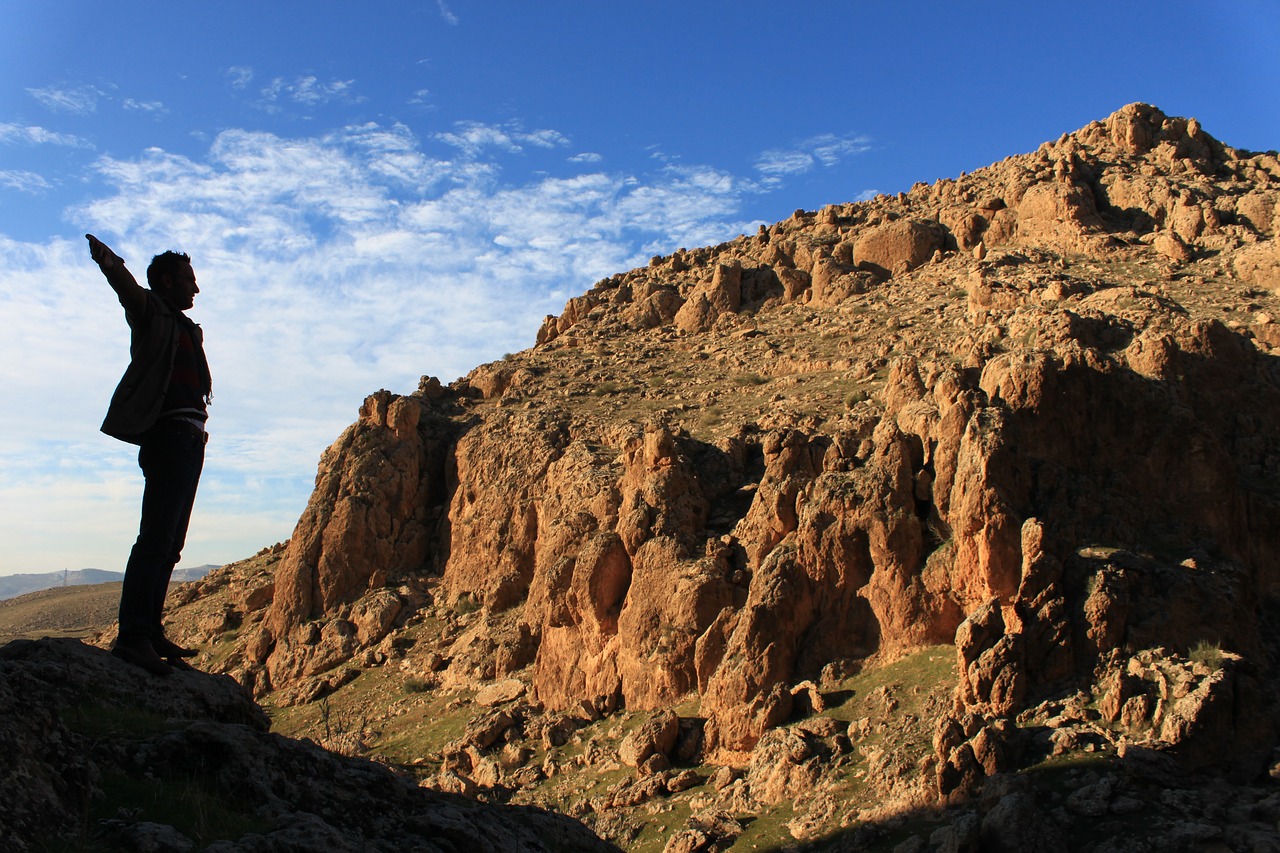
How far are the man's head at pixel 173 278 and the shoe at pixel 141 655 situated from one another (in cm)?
221

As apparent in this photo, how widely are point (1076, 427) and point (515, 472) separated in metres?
16.3

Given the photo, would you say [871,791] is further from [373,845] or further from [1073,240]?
[1073,240]

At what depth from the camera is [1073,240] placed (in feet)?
120

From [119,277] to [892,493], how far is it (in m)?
16.1

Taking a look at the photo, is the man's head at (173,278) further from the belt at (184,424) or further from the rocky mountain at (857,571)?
the rocky mountain at (857,571)

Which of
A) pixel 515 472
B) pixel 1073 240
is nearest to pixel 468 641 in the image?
pixel 515 472

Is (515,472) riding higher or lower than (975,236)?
lower

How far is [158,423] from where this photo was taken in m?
6.52

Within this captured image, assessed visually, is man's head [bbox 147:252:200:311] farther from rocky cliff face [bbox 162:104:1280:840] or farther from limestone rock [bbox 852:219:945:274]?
limestone rock [bbox 852:219:945:274]

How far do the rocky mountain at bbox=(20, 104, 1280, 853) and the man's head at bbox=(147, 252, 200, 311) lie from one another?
8.55 metres

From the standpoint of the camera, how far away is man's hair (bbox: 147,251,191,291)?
676 centimetres

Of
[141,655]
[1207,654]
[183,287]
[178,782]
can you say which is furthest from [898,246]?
[178,782]

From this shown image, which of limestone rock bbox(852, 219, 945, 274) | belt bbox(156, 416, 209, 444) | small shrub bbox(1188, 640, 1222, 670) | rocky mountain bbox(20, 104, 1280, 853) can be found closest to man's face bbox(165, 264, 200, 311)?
belt bbox(156, 416, 209, 444)

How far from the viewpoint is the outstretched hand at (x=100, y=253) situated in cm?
598
